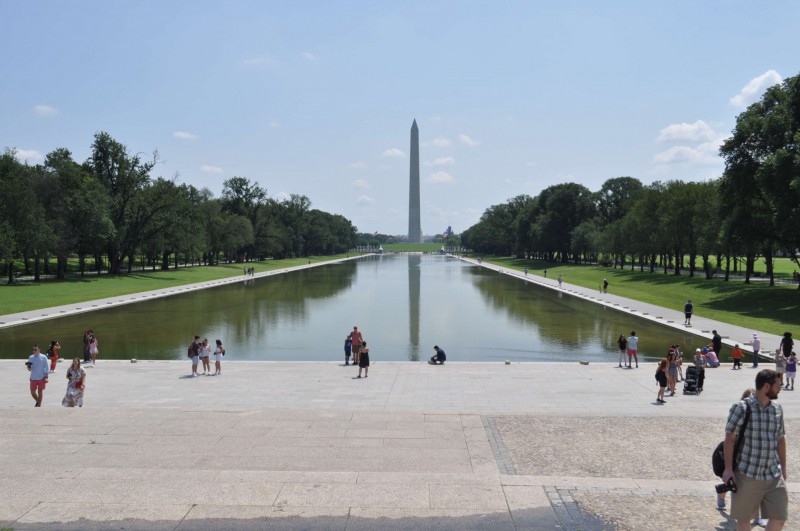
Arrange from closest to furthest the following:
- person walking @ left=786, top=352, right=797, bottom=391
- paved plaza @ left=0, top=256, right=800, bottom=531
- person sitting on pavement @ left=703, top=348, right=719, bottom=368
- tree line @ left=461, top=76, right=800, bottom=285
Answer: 1. paved plaza @ left=0, top=256, right=800, bottom=531
2. person walking @ left=786, top=352, right=797, bottom=391
3. person sitting on pavement @ left=703, top=348, right=719, bottom=368
4. tree line @ left=461, top=76, right=800, bottom=285

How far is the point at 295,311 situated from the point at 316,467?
33.1m

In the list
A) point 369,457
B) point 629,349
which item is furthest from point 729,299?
point 369,457

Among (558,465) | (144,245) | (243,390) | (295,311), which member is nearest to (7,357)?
(243,390)

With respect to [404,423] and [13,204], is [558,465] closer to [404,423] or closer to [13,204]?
[404,423]

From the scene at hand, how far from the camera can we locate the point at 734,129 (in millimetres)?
48594

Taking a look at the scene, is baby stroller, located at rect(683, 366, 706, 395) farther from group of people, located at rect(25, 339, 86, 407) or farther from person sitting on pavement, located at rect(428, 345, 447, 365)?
group of people, located at rect(25, 339, 86, 407)

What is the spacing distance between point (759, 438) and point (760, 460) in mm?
228

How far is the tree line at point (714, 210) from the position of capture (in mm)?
41781

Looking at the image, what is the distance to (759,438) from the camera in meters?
6.35

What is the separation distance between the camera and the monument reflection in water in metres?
26.9

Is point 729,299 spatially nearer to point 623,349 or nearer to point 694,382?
point 623,349

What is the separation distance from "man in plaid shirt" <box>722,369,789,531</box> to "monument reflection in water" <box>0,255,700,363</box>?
1901 centimetres

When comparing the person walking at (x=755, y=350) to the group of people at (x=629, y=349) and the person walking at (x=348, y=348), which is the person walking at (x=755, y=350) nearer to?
the group of people at (x=629, y=349)

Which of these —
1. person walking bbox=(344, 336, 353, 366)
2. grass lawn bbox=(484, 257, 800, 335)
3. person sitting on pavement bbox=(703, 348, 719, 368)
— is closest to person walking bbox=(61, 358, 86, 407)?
person walking bbox=(344, 336, 353, 366)
